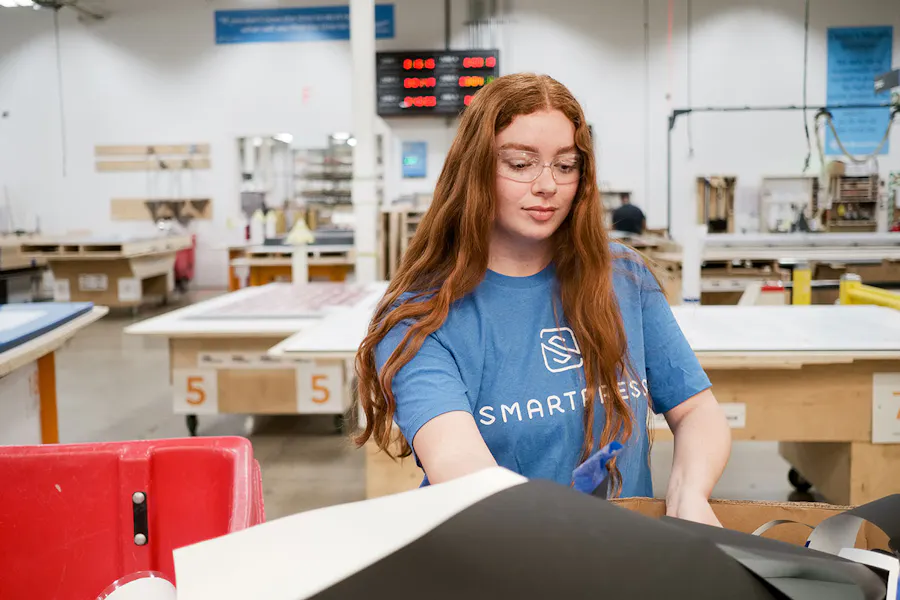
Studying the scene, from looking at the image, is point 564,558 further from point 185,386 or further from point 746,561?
point 185,386

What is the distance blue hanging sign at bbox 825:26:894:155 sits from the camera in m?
10.3

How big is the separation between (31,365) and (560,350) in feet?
7.35

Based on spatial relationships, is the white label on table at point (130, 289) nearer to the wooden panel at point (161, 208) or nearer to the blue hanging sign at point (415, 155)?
the wooden panel at point (161, 208)

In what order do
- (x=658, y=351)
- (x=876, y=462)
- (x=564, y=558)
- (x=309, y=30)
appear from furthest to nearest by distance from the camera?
(x=309, y=30)
(x=876, y=462)
(x=658, y=351)
(x=564, y=558)

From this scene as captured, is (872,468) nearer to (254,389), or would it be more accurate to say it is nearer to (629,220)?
(254,389)

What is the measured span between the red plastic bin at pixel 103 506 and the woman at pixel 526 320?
0.98ft

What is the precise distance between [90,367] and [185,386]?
2660mm

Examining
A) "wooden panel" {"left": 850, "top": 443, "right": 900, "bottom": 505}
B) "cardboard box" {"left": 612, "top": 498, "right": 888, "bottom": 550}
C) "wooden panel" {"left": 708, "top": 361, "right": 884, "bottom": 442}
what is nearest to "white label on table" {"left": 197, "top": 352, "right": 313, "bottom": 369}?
"wooden panel" {"left": 708, "top": 361, "right": 884, "bottom": 442}

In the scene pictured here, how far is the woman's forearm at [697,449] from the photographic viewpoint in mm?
1099

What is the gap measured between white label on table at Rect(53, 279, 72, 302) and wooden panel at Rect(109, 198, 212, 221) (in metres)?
3.01

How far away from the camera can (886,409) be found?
2615 millimetres

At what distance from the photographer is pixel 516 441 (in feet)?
4.02

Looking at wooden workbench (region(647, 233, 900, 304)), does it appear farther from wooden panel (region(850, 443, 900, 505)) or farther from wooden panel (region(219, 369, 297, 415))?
wooden panel (region(850, 443, 900, 505))

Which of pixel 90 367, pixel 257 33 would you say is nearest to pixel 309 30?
pixel 257 33
